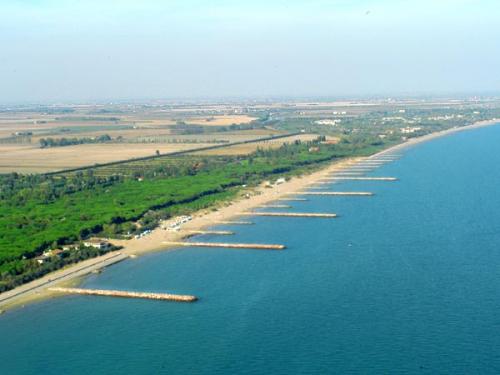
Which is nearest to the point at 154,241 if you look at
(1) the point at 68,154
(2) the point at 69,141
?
(1) the point at 68,154

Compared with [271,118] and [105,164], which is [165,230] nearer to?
[105,164]

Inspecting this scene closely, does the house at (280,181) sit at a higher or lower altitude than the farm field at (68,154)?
lower

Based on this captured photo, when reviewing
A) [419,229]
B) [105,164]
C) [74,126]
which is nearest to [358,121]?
[74,126]

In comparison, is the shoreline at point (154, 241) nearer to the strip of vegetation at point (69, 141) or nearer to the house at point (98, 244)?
the house at point (98, 244)

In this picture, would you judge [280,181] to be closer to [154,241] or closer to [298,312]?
[154,241]

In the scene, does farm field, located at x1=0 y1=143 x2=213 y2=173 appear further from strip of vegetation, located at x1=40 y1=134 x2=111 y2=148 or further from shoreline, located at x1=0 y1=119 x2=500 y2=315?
shoreline, located at x1=0 y1=119 x2=500 y2=315

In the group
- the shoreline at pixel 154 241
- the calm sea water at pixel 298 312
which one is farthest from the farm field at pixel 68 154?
the calm sea water at pixel 298 312

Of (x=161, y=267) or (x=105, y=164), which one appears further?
(x=105, y=164)
